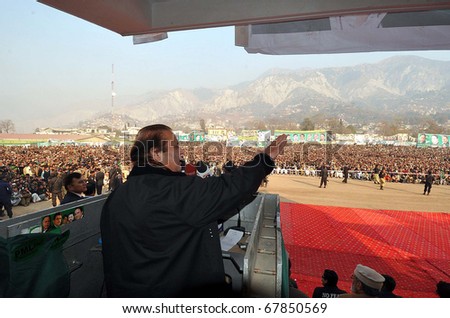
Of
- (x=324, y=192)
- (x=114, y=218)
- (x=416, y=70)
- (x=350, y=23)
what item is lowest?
(x=324, y=192)

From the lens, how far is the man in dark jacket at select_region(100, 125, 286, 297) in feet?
3.92

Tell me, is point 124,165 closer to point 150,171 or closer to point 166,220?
point 150,171

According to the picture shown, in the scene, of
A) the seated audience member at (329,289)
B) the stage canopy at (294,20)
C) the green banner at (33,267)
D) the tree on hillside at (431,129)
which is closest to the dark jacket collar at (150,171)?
the green banner at (33,267)

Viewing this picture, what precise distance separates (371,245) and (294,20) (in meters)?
7.29

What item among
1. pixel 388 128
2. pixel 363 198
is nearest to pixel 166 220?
pixel 363 198

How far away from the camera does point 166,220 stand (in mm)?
1223

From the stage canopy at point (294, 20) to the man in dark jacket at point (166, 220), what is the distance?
40.9 inches

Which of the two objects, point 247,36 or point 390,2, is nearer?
point 390,2

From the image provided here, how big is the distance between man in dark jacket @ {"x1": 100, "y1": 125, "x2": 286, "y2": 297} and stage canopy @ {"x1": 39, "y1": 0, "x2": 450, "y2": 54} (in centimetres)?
104

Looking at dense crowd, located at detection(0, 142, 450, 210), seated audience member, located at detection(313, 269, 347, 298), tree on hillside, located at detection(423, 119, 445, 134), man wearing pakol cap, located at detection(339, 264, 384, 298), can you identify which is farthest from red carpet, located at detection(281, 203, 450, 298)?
tree on hillside, located at detection(423, 119, 445, 134)

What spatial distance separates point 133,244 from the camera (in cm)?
131

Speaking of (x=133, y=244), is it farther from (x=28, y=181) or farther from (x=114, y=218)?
(x=28, y=181)

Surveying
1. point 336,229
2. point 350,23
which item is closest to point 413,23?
point 350,23

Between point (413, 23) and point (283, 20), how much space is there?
97cm
